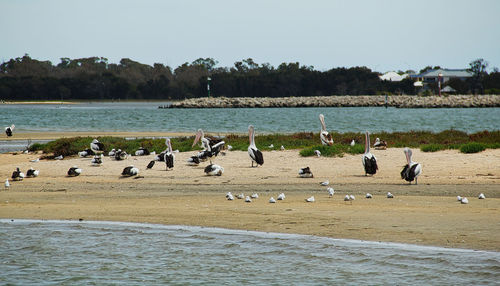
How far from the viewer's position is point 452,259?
28.5 feet

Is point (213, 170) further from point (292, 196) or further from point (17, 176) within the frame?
point (17, 176)

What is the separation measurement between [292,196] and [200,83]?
16316 cm

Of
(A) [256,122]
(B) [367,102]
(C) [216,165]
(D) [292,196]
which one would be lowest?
(D) [292,196]

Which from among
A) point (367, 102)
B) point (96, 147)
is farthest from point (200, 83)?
point (96, 147)

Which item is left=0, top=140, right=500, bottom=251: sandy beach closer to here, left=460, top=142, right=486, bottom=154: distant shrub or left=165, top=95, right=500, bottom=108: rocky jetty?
left=460, top=142, right=486, bottom=154: distant shrub

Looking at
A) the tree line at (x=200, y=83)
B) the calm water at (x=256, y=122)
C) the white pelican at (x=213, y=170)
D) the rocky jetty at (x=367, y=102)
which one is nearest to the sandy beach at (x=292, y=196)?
the white pelican at (x=213, y=170)

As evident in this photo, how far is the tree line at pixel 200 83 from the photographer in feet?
506

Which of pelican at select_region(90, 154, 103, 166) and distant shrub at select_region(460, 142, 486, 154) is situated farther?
pelican at select_region(90, 154, 103, 166)

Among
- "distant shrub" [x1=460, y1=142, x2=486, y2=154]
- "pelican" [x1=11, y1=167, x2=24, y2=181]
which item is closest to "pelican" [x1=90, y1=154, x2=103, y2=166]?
"pelican" [x1=11, y1=167, x2=24, y2=181]

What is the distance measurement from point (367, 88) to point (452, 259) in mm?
146004

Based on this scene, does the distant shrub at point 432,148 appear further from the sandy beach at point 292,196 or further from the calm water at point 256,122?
the calm water at point 256,122

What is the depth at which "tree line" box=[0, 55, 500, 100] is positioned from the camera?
15425 cm

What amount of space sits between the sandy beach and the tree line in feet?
434

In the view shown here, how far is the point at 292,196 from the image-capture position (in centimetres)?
1305
